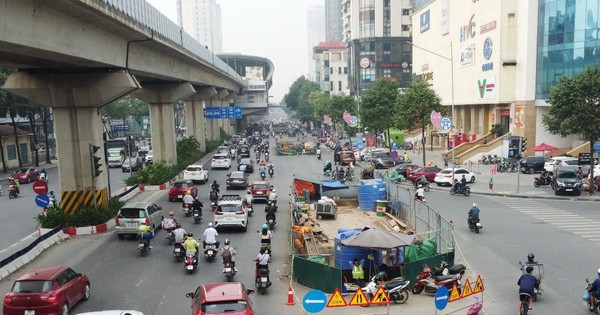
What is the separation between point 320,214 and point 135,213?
8.92 m

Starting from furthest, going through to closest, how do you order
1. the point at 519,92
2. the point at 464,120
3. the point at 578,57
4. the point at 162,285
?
the point at 464,120 → the point at 519,92 → the point at 578,57 → the point at 162,285

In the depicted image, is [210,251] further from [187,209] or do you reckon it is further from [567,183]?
[567,183]

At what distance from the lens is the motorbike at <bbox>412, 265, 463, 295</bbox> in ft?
50.5

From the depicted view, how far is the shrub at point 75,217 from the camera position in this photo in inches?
931

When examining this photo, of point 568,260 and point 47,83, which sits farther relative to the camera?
point 47,83

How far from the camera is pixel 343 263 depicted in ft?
54.4

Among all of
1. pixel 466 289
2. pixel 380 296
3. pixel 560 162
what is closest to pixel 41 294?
pixel 380 296

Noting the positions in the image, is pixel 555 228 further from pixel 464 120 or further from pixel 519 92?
pixel 464 120

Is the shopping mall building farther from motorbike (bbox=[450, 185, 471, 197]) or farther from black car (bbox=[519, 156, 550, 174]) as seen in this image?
motorbike (bbox=[450, 185, 471, 197])

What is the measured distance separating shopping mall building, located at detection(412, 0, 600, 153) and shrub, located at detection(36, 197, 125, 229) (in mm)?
28980

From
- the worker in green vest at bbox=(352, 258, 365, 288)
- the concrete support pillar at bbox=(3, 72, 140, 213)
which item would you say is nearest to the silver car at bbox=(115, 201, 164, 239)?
the concrete support pillar at bbox=(3, 72, 140, 213)

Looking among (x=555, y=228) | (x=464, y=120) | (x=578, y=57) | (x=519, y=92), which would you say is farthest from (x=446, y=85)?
(x=555, y=228)

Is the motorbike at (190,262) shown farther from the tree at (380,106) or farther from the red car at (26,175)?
the tree at (380,106)

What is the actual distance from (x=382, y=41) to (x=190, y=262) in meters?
97.0
